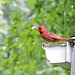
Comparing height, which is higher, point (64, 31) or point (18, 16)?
point (18, 16)

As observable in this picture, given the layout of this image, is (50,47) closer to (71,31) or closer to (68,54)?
(68,54)

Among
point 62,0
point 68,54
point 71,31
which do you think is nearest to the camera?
point 68,54

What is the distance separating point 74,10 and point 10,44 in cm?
66

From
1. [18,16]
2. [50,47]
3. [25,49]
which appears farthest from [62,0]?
[50,47]

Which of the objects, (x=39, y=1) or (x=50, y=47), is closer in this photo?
(x=50, y=47)

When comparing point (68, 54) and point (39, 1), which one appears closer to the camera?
point (68, 54)

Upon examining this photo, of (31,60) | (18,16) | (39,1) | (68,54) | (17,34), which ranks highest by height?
(39,1)

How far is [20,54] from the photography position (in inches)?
74.5

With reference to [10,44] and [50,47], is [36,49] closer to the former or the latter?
[10,44]

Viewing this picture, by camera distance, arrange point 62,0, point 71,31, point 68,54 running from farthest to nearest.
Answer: point 62,0 < point 71,31 < point 68,54

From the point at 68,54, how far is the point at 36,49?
→ 834mm

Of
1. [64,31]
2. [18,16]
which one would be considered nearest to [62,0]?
[64,31]

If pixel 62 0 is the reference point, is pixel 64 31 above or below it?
below

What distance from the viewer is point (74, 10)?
183 cm
